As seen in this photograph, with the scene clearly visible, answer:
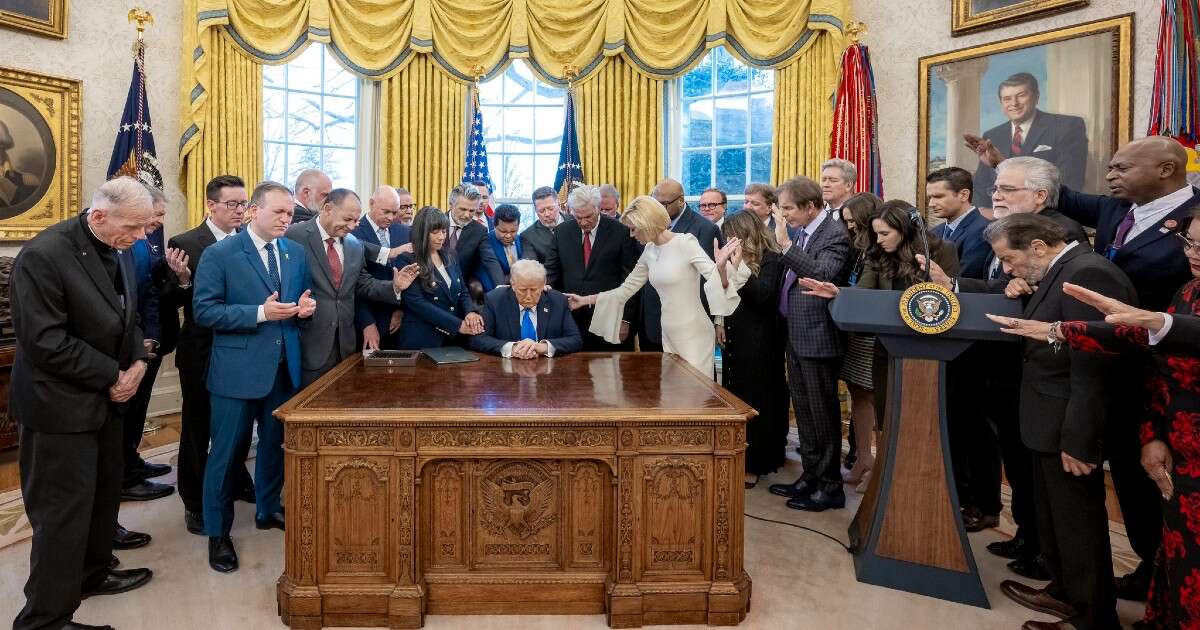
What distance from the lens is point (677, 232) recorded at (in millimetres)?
5102

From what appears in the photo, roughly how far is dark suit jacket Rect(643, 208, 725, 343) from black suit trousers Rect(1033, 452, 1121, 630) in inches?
93.6

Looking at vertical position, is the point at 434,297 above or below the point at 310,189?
below

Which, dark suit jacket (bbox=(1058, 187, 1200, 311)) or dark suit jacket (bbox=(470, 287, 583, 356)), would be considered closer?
dark suit jacket (bbox=(1058, 187, 1200, 311))

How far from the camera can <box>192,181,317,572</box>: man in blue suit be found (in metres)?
3.35

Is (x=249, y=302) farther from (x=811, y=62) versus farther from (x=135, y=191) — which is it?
(x=811, y=62)

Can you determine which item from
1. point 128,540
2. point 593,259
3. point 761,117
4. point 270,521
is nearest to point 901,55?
point 761,117

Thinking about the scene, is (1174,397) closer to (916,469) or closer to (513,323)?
(916,469)

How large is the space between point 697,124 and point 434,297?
14.4 feet

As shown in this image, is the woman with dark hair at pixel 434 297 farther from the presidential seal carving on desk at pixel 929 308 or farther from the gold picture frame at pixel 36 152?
the gold picture frame at pixel 36 152

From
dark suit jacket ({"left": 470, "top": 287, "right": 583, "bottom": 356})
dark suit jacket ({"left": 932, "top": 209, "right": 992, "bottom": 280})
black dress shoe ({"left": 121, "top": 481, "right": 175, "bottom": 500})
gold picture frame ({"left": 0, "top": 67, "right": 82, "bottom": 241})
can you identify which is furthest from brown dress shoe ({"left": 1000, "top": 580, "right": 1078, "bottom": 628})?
gold picture frame ({"left": 0, "top": 67, "right": 82, "bottom": 241})

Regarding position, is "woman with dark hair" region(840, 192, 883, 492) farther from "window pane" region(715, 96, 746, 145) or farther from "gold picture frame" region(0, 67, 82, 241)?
"gold picture frame" region(0, 67, 82, 241)

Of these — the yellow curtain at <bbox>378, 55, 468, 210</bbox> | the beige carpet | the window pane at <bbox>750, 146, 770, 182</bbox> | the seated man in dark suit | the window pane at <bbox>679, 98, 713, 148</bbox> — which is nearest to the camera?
the beige carpet

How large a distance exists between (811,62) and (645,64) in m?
1.50

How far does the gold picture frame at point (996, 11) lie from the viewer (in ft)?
18.4
